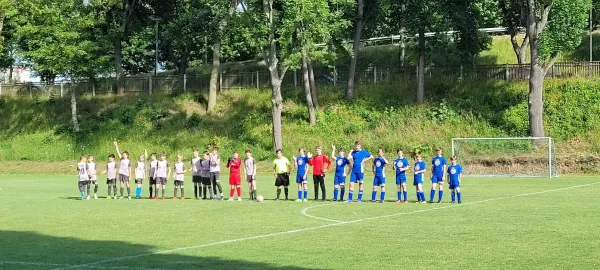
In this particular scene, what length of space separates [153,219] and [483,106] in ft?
113

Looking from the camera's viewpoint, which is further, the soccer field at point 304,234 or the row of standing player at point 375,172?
the row of standing player at point 375,172

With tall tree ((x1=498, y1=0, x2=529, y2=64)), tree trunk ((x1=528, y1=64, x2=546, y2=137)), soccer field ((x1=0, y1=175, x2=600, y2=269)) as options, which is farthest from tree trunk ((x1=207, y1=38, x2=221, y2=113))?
soccer field ((x1=0, y1=175, x2=600, y2=269))

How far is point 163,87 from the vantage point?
228 ft

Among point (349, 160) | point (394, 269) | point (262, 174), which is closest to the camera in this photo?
point (394, 269)

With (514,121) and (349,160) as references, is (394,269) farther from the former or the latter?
(514,121)

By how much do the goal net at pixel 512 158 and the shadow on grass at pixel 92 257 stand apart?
30.5 m

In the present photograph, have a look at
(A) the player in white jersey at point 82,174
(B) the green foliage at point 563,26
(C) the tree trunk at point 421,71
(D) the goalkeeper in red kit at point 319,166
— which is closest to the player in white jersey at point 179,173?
(A) the player in white jersey at point 82,174

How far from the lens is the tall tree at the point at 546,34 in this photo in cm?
4722

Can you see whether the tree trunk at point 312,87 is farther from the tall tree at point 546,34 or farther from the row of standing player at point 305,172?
the row of standing player at point 305,172

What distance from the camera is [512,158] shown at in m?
45.2

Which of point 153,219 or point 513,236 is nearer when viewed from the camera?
point 513,236

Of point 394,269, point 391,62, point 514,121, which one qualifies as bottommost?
point 394,269

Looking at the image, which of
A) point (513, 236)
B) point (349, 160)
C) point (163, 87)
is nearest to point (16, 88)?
point (163, 87)

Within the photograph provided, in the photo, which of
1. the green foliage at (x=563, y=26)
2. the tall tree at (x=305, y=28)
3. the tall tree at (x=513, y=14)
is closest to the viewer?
the green foliage at (x=563, y=26)
